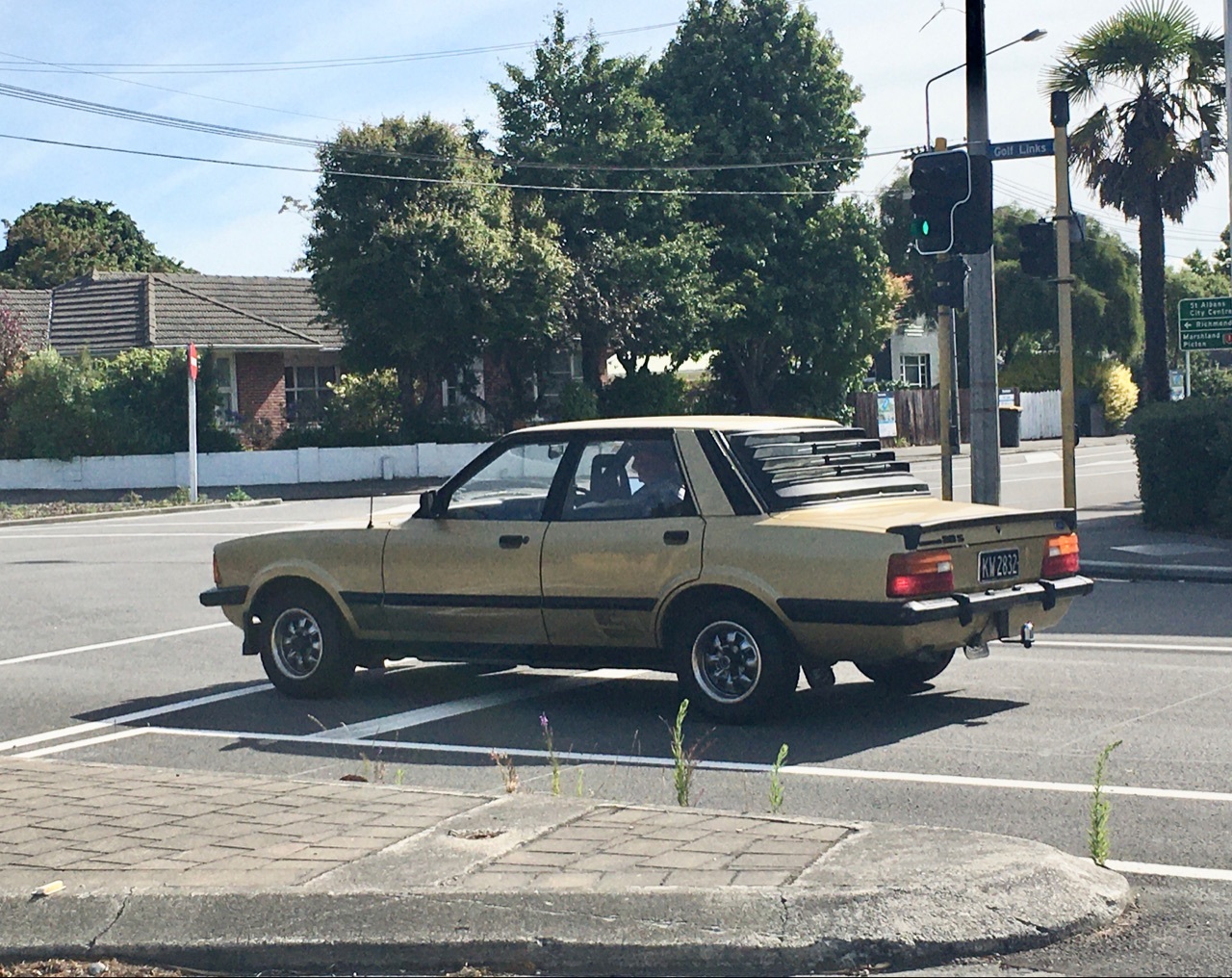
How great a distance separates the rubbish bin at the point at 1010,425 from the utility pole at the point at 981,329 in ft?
79.7

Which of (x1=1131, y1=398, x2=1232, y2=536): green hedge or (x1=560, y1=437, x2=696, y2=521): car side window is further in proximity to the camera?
(x1=1131, y1=398, x2=1232, y2=536): green hedge

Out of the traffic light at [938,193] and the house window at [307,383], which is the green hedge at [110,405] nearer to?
the house window at [307,383]

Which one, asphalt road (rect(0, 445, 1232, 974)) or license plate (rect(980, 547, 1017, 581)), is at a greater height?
license plate (rect(980, 547, 1017, 581))

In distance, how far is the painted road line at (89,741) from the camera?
8.98m

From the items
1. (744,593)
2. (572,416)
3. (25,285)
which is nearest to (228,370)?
(572,416)

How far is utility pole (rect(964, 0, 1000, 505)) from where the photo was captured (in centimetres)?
1730

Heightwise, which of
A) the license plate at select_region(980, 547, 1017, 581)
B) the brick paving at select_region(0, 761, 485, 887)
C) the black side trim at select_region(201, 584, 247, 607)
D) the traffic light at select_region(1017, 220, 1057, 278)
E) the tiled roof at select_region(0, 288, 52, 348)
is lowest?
the brick paving at select_region(0, 761, 485, 887)

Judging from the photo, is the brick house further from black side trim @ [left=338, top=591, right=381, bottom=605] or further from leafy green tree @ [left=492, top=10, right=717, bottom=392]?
black side trim @ [left=338, top=591, right=381, bottom=605]

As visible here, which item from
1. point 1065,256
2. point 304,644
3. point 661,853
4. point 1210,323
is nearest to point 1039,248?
point 1065,256

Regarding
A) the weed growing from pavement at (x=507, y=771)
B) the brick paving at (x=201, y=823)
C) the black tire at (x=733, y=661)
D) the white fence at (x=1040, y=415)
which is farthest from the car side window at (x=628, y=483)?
the white fence at (x=1040, y=415)

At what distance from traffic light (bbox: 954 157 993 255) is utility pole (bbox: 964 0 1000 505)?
0.70 metres

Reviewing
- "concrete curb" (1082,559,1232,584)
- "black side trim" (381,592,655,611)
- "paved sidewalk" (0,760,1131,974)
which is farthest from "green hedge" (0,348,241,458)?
"paved sidewalk" (0,760,1131,974)

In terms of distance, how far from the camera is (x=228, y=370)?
45.6 m

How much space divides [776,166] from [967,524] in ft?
135
